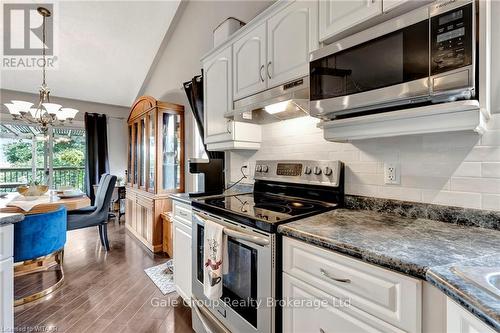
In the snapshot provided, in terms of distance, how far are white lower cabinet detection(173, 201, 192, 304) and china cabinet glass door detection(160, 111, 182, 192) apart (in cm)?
134

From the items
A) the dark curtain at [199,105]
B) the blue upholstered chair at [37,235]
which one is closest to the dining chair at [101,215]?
the blue upholstered chair at [37,235]

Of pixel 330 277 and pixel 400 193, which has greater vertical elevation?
pixel 400 193

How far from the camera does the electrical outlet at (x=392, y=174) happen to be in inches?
51.9

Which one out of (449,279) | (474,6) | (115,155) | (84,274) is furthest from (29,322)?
(115,155)

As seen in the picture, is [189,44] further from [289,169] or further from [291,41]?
[289,169]

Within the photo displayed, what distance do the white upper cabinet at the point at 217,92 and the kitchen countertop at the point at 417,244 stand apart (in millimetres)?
1246

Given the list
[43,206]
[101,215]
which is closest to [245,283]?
[43,206]

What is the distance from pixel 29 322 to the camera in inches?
73.3

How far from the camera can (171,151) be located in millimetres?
3414

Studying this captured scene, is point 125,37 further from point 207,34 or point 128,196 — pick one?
point 128,196

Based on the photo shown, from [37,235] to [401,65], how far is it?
2.92m

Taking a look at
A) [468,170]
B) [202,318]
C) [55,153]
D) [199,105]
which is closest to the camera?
[468,170]

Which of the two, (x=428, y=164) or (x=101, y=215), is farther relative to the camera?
(x=101, y=215)

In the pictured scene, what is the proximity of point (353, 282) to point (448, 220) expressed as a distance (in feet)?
2.11
